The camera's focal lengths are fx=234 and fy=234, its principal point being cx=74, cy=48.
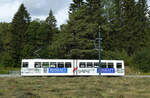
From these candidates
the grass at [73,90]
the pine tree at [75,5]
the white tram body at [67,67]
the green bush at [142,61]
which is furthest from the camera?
the pine tree at [75,5]

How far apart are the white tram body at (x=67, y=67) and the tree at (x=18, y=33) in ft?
104

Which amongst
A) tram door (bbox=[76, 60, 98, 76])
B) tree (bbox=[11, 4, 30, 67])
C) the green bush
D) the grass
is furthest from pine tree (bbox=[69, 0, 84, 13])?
the grass

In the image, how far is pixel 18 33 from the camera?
6444cm

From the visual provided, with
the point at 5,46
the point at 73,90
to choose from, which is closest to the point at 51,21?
the point at 5,46

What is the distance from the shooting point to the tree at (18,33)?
62.7m

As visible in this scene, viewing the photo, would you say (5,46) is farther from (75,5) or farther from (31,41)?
(75,5)

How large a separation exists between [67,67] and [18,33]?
36.1 metres

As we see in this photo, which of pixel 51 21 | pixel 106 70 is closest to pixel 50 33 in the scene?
pixel 51 21

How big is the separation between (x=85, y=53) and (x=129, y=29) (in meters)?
17.0

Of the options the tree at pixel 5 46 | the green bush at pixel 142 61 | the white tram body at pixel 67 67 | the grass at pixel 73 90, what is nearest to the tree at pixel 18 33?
the tree at pixel 5 46

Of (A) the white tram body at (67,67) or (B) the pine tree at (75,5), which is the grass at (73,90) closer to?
(A) the white tram body at (67,67)

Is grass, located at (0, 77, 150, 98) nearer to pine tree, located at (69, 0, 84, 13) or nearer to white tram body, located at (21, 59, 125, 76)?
white tram body, located at (21, 59, 125, 76)

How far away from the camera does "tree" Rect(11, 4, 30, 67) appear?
206ft

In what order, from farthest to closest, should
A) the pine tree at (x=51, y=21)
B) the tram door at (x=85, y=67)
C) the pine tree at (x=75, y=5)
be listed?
1. the pine tree at (x=51, y=21)
2. the pine tree at (x=75, y=5)
3. the tram door at (x=85, y=67)
